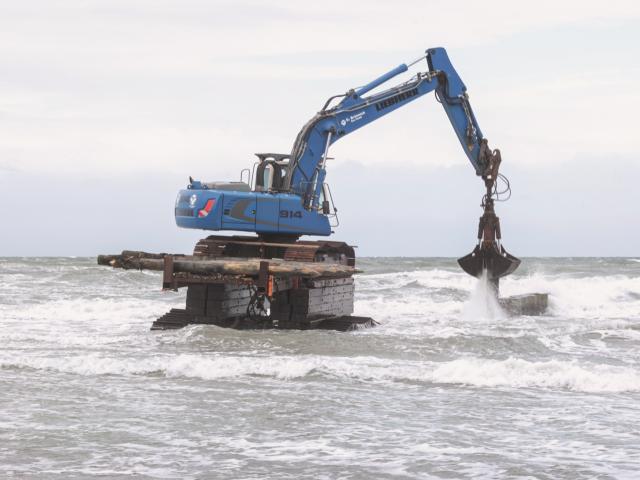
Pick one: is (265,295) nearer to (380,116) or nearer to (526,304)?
(380,116)

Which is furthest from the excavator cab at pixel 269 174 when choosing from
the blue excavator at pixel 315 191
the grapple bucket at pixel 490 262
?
the grapple bucket at pixel 490 262

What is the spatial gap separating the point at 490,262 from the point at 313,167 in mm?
5352

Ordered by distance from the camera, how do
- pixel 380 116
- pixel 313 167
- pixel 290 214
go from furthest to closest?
1. pixel 380 116
2. pixel 313 167
3. pixel 290 214

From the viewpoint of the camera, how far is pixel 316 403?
10406 mm

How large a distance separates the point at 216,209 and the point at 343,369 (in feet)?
23.2

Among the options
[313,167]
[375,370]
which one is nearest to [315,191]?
[313,167]

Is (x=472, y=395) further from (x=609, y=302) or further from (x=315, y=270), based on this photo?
(x=609, y=302)

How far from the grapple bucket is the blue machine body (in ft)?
6.49

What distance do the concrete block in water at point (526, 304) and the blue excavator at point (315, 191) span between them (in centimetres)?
213

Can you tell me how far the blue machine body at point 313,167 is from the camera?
19.2 metres

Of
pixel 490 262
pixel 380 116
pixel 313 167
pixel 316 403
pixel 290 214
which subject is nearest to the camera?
pixel 316 403

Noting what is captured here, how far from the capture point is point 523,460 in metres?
7.86

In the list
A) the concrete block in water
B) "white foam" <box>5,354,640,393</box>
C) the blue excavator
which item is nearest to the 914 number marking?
the blue excavator

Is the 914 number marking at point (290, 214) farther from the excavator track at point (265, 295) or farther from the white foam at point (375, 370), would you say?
Result: the white foam at point (375, 370)
